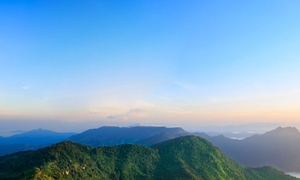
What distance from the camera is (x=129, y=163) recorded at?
75.4m

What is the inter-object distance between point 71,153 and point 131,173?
19206 millimetres

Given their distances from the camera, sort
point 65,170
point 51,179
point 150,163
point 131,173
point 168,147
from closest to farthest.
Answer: point 51,179 < point 65,170 < point 131,173 < point 150,163 < point 168,147

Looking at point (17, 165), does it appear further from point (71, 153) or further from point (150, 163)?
point (150, 163)

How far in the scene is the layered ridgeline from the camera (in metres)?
56.1

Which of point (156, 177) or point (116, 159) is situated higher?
point (116, 159)

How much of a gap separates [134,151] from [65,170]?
103 feet

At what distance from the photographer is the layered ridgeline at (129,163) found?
56.1 m

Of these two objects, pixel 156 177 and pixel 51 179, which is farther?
pixel 156 177

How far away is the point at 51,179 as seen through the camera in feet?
155

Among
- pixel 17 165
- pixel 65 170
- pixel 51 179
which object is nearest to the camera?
pixel 51 179

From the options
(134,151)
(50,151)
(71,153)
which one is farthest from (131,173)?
(50,151)

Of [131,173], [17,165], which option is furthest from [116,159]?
[17,165]

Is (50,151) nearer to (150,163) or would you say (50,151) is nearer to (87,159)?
(87,159)

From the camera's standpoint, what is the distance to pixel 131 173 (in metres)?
71.2
